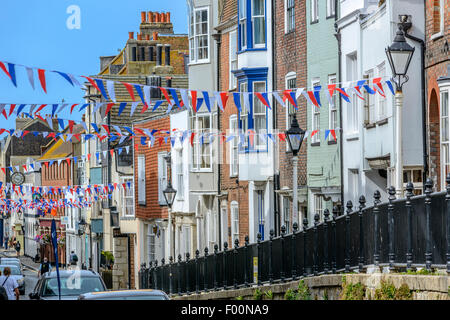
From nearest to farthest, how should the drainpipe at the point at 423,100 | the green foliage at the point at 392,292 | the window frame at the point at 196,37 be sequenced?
the green foliage at the point at 392,292
the drainpipe at the point at 423,100
the window frame at the point at 196,37

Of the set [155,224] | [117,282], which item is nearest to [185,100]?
[155,224]

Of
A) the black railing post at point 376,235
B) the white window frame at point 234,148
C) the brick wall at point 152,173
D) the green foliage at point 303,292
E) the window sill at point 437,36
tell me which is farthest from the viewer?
the brick wall at point 152,173

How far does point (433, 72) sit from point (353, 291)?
22.7 ft

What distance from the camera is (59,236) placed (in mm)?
84062

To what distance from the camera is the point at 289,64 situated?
3186cm

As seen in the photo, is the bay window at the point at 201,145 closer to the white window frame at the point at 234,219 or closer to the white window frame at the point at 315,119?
the white window frame at the point at 234,219

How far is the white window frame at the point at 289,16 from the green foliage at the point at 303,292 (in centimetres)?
1397

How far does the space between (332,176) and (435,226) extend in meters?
14.8

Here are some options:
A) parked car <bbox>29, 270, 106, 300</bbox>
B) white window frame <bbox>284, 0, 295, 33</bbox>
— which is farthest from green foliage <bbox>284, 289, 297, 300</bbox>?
white window frame <bbox>284, 0, 295, 33</bbox>

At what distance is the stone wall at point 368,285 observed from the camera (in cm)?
1298

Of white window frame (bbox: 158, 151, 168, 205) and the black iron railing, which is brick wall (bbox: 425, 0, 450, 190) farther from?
white window frame (bbox: 158, 151, 168, 205)

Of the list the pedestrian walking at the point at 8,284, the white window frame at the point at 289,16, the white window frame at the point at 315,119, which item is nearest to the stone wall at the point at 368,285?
the pedestrian walking at the point at 8,284

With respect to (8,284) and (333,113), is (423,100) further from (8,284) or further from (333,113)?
(8,284)

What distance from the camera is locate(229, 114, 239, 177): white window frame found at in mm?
→ 36025
